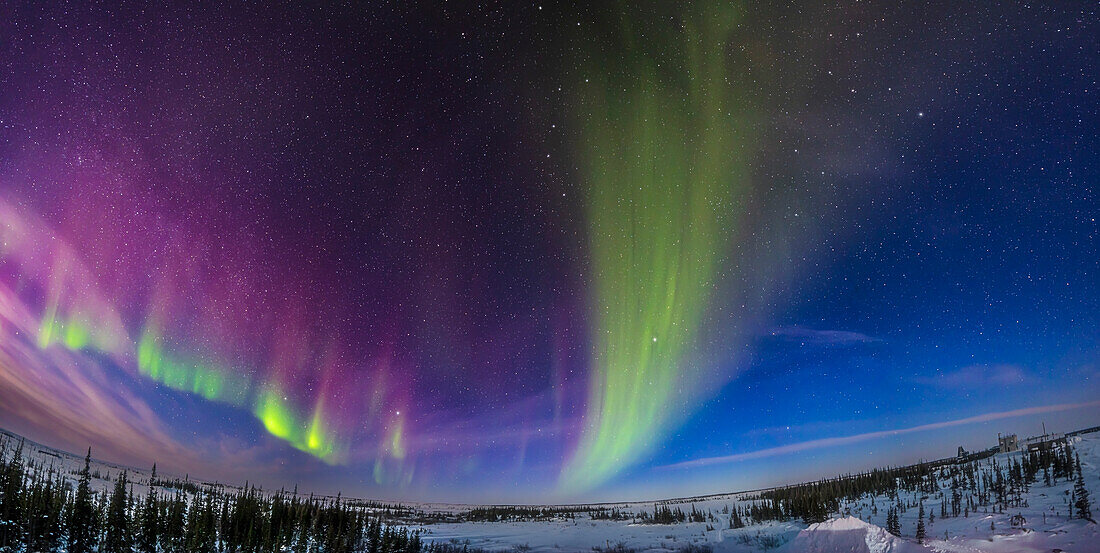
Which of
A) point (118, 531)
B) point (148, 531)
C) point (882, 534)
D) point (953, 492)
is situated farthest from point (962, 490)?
point (118, 531)

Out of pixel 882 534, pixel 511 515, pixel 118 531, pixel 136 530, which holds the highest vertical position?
pixel 118 531

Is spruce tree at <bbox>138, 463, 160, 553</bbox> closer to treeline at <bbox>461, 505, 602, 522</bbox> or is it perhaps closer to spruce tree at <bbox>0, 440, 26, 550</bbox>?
spruce tree at <bbox>0, 440, 26, 550</bbox>

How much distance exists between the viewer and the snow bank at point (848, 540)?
30.5m

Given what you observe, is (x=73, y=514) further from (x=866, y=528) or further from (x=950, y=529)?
(x=950, y=529)

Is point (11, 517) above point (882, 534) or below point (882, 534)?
above

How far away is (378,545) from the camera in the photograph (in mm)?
38125

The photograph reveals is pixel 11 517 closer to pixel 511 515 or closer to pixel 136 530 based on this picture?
pixel 136 530

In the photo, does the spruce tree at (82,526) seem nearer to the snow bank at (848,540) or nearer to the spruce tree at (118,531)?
the spruce tree at (118,531)

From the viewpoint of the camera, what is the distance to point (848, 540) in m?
32.6

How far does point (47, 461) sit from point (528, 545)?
77611mm

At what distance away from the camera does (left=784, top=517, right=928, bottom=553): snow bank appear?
100 feet

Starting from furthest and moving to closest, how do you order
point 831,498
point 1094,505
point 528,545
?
1. point 831,498
2. point 528,545
3. point 1094,505

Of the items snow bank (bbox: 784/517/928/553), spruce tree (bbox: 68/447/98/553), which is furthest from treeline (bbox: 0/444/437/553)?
snow bank (bbox: 784/517/928/553)

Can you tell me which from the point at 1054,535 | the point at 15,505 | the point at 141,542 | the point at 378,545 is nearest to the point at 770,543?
the point at 1054,535
